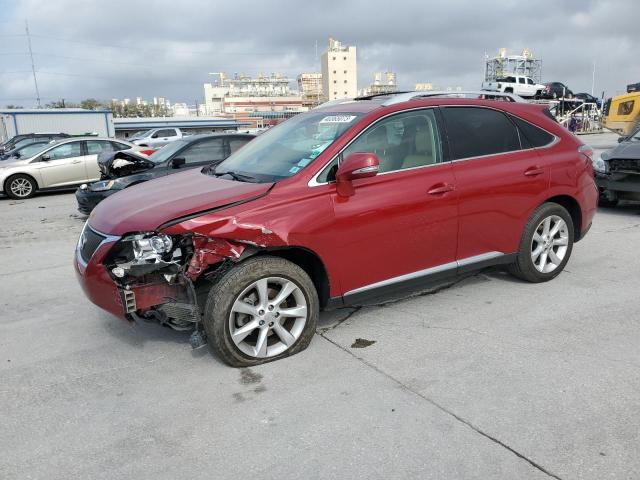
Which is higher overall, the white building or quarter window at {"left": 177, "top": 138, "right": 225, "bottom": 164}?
the white building

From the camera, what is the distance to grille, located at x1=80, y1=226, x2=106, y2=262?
3.61 meters

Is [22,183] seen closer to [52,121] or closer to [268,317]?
[268,317]

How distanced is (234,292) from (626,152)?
7.23 meters

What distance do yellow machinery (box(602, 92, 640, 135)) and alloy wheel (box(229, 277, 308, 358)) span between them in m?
17.2

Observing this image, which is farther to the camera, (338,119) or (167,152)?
(167,152)

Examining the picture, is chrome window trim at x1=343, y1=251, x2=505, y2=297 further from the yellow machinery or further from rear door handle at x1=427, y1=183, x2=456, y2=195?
the yellow machinery

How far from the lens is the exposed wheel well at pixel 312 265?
3.67 meters

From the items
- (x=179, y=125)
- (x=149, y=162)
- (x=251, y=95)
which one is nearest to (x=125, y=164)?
(x=149, y=162)

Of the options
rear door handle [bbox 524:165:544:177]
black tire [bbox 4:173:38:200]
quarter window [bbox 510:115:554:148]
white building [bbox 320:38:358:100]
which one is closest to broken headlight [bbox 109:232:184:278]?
rear door handle [bbox 524:165:544:177]

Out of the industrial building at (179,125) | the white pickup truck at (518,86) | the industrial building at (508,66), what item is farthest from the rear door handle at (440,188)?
the industrial building at (508,66)

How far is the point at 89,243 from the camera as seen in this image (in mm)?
3719

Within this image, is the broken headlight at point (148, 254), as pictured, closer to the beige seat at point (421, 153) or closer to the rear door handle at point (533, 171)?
the beige seat at point (421, 153)

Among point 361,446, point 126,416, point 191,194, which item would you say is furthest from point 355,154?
point 126,416

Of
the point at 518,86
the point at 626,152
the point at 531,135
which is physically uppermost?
the point at 518,86
